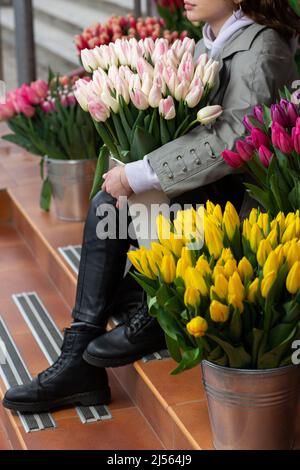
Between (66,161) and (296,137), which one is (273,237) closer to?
(296,137)

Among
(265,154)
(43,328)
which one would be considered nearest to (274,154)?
(265,154)

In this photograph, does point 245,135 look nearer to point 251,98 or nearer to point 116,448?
point 251,98

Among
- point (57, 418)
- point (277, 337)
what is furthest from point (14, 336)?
point (277, 337)

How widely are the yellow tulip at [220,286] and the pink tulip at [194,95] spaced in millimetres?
560

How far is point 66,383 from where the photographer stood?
2.55 meters

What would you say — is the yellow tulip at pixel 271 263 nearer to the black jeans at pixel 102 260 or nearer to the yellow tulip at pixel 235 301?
the yellow tulip at pixel 235 301

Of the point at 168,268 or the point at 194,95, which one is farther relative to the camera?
the point at 194,95

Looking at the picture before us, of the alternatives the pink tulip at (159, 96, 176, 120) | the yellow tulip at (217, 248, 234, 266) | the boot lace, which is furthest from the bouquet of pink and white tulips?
the yellow tulip at (217, 248, 234, 266)

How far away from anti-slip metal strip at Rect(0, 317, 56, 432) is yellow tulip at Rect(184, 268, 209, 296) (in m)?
0.78

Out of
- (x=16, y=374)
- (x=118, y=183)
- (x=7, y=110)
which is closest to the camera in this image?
(x=118, y=183)

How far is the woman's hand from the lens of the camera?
2.40m

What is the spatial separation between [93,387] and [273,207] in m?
0.70

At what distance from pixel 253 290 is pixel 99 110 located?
663 millimetres

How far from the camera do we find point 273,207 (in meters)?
2.21
